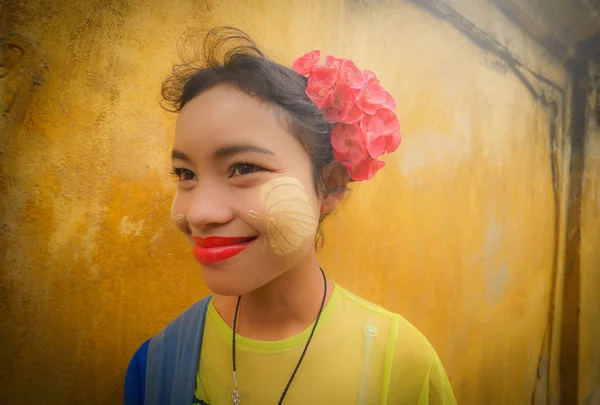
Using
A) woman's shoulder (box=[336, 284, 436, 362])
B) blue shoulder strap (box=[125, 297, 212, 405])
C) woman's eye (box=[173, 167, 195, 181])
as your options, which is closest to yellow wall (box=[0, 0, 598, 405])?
blue shoulder strap (box=[125, 297, 212, 405])

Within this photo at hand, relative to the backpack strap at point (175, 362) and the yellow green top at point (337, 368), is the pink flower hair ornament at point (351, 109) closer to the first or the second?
the yellow green top at point (337, 368)

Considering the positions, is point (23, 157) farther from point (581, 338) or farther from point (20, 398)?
point (581, 338)

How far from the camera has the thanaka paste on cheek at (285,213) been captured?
621mm

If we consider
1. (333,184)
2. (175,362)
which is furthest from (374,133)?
(175,362)

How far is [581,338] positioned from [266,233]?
3138 millimetres

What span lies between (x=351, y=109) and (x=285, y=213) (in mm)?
369

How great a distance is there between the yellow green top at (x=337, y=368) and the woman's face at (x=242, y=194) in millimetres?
261

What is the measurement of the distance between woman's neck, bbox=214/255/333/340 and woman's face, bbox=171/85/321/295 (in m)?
0.14

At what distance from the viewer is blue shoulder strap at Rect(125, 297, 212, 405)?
2.59ft

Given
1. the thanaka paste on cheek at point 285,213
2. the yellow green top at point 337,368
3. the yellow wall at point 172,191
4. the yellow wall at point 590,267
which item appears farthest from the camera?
the yellow wall at point 590,267

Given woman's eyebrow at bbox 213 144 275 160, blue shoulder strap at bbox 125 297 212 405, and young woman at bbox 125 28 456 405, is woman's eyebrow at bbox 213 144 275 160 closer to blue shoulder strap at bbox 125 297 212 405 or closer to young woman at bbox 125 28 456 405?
young woman at bbox 125 28 456 405

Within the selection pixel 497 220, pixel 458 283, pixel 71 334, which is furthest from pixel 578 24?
pixel 71 334

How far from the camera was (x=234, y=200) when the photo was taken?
0.64 meters

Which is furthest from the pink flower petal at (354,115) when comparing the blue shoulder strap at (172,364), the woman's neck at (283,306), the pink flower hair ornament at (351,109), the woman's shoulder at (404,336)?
the blue shoulder strap at (172,364)
